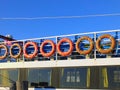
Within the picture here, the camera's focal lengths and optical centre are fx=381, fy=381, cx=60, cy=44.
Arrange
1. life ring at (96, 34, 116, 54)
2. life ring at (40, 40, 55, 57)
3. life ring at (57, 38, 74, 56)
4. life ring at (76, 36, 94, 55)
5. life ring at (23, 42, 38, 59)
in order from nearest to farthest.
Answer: life ring at (96, 34, 116, 54)
life ring at (76, 36, 94, 55)
life ring at (57, 38, 74, 56)
life ring at (40, 40, 55, 57)
life ring at (23, 42, 38, 59)

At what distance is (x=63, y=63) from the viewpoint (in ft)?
55.7

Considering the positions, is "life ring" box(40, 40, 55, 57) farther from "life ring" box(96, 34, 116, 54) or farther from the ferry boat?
"life ring" box(96, 34, 116, 54)

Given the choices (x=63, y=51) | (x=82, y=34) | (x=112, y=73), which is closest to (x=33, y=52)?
(x=63, y=51)

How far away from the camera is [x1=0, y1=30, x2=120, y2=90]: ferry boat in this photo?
51.5 feet

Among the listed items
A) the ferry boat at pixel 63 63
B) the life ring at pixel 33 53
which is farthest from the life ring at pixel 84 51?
the life ring at pixel 33 53

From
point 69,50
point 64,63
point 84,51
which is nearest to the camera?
point 84,51

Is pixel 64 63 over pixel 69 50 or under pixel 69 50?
under

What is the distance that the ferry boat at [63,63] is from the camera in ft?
51.5

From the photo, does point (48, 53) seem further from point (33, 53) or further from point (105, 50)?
point (105, 50)

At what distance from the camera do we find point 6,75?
19.4 meters

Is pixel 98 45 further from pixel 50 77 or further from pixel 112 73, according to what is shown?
pixel 50 77

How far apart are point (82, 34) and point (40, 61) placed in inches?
102

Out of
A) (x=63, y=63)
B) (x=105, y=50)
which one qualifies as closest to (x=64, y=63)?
(x=63, y=63)

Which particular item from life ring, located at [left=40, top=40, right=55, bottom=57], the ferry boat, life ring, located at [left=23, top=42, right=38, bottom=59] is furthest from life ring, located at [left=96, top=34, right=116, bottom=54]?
life ring, located at [left=23, top=42, right=38, bottom=59]
